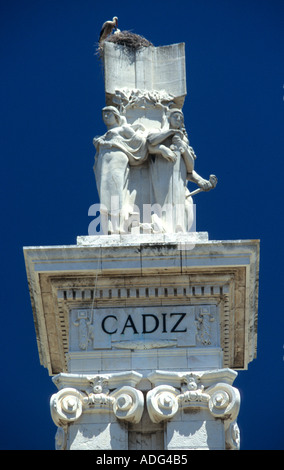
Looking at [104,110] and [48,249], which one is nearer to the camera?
[48,249]

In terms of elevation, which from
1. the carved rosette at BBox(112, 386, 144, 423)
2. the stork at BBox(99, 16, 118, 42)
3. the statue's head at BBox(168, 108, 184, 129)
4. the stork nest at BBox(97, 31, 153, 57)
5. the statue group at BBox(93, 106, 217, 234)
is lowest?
the carved rosette at BBox(112, 386, 144, 423)

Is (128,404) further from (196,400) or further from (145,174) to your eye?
(145,174)

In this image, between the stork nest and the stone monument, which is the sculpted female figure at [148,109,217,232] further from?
the stork nest

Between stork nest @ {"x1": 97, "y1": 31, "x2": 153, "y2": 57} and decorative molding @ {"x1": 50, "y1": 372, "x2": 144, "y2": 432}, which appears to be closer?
decorative molding @ {"x1": 50, "y1": 372, "x2": 144, "y2": 432}

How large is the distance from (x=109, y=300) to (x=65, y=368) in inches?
132

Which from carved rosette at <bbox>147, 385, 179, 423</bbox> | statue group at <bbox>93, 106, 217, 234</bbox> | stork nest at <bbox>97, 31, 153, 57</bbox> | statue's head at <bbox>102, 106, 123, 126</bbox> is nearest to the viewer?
carved rosette at <bbox>147, 385, 179, 423</bbox>

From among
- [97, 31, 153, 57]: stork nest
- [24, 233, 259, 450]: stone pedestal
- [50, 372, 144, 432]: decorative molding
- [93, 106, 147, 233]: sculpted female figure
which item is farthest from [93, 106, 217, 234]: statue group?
[50, 372, 144, 432]: decorative molding

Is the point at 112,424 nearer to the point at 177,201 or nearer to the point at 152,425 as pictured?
the point at 152,425

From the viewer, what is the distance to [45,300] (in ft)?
96.7

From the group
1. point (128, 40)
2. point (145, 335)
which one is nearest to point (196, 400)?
point (145, 335)

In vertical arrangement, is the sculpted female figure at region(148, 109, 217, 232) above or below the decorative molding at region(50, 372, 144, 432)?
above

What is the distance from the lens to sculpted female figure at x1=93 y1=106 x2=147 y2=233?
99.6ft

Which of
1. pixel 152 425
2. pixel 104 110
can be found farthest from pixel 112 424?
pixel 104 110
